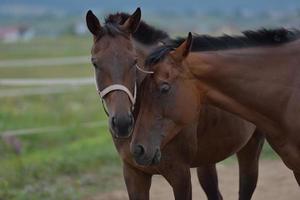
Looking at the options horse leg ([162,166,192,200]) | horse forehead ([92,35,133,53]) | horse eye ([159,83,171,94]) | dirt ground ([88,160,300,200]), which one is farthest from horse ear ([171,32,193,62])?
dirt ground ([88,160,300,200])

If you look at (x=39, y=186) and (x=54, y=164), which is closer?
(x=39, y=186)

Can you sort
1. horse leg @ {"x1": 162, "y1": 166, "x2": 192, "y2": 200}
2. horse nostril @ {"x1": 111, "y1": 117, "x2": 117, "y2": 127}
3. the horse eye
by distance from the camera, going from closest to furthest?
horse nostril @ {"x1": 111, "y1": 117, "x2": 117, "y2": 127}
the horse eye
horse leg @ {"x1": 162, "y1": 166, "x2": 192, "y2": 200}

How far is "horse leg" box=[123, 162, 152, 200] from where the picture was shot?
4.27m

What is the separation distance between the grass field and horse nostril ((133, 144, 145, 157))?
269cm

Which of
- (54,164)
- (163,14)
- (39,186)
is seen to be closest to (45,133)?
(54,164)

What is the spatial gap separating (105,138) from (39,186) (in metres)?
2.18

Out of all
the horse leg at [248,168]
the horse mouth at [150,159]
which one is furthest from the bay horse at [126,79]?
the horse leg at [248,168]

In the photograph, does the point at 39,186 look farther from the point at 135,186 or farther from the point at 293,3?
the point at 293,3

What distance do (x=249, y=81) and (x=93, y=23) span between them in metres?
1.05

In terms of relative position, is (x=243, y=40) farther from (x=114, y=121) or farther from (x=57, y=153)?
(x=57, y=153)

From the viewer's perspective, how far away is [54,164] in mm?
7227

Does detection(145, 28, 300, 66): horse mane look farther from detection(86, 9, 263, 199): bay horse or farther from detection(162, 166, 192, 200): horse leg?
detection(162, 166, 192, 200): horse leg

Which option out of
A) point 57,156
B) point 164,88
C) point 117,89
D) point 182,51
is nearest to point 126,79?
point 117,89

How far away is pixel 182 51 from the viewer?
3773mm
